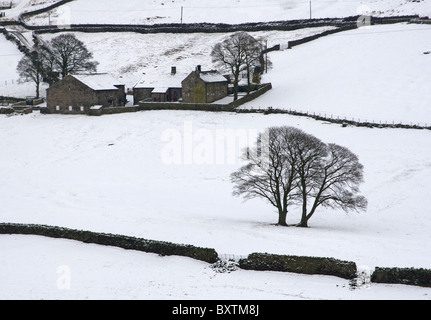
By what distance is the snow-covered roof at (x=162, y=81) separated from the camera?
66.0 meters

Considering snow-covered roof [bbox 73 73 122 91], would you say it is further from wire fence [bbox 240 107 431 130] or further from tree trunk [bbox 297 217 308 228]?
tree trunk [bbox 297 217 308 228]

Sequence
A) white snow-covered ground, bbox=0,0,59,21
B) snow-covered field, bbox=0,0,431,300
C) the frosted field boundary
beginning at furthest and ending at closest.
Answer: white snow-covered ground, bbox=0,0,59,21 < snow-covered field, bbox=0,0,431,300 < the frosted field boundary

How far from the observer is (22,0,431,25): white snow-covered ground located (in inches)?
3969

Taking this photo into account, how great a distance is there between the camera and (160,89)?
213 feet

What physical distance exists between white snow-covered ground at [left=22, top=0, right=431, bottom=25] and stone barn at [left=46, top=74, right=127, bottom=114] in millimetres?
49495

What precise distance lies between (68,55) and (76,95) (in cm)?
1229

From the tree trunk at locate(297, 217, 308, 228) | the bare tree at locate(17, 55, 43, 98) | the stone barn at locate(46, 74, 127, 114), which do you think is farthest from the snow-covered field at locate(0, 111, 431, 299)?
the bare tree at locate(17, 55, 43, 98)

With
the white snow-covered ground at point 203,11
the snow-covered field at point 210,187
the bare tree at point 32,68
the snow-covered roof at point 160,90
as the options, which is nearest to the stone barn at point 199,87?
the snow-covered roof at point 160,90

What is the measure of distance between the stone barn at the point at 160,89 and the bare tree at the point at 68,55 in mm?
11531

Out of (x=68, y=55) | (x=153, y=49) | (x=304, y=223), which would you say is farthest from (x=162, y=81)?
(x=304, y=223)
